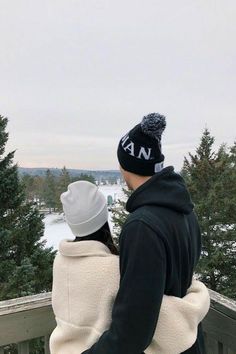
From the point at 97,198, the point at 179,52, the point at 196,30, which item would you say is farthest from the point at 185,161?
the point at 97,198

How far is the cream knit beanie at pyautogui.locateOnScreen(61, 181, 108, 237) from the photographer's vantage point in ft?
3.64

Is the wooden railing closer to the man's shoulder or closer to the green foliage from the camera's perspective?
the green foliage

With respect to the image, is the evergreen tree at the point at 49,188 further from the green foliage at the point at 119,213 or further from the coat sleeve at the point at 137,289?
the coat sleeve at the point at 137,289

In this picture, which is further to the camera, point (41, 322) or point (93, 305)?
point (41, 322)

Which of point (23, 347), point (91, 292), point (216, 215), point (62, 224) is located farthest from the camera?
point (216, 215)

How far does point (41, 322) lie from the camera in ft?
4.65

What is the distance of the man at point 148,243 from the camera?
898 mm

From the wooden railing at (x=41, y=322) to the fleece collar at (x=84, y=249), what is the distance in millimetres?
424

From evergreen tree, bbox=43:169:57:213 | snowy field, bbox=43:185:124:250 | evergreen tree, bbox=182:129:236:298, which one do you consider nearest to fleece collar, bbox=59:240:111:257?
snowy field, bbox=43:185:124:250

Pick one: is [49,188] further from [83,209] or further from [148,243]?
[148,243]

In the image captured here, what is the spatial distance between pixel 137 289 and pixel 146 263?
0.06 meters

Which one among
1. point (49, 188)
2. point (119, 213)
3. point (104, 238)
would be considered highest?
point (104, 238)

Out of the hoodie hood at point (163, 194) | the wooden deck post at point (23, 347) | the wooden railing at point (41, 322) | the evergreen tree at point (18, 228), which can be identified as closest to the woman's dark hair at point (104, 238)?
the hoodie hood at point (163, 194)

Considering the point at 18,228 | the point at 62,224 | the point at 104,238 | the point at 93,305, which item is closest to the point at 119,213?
the point at 18,228
